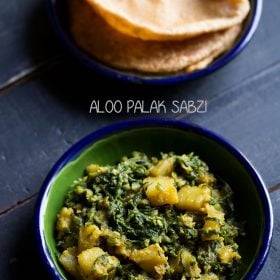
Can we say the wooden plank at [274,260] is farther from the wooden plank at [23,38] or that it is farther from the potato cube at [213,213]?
the wooden plank at [23,38]

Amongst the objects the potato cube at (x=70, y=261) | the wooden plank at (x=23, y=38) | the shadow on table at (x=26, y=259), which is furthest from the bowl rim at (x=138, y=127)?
the wooden plank at (x=23, y=38)

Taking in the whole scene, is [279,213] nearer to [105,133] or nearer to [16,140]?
[105,133]

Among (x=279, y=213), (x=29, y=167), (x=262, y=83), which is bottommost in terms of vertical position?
(x=29, y=167)

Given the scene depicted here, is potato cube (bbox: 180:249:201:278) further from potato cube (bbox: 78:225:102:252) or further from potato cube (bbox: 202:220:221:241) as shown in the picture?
potato cube (bbox: 78:225:102:252)

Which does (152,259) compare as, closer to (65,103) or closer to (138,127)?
(138,127)

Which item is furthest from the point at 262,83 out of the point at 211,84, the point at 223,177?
the point at 223,177
